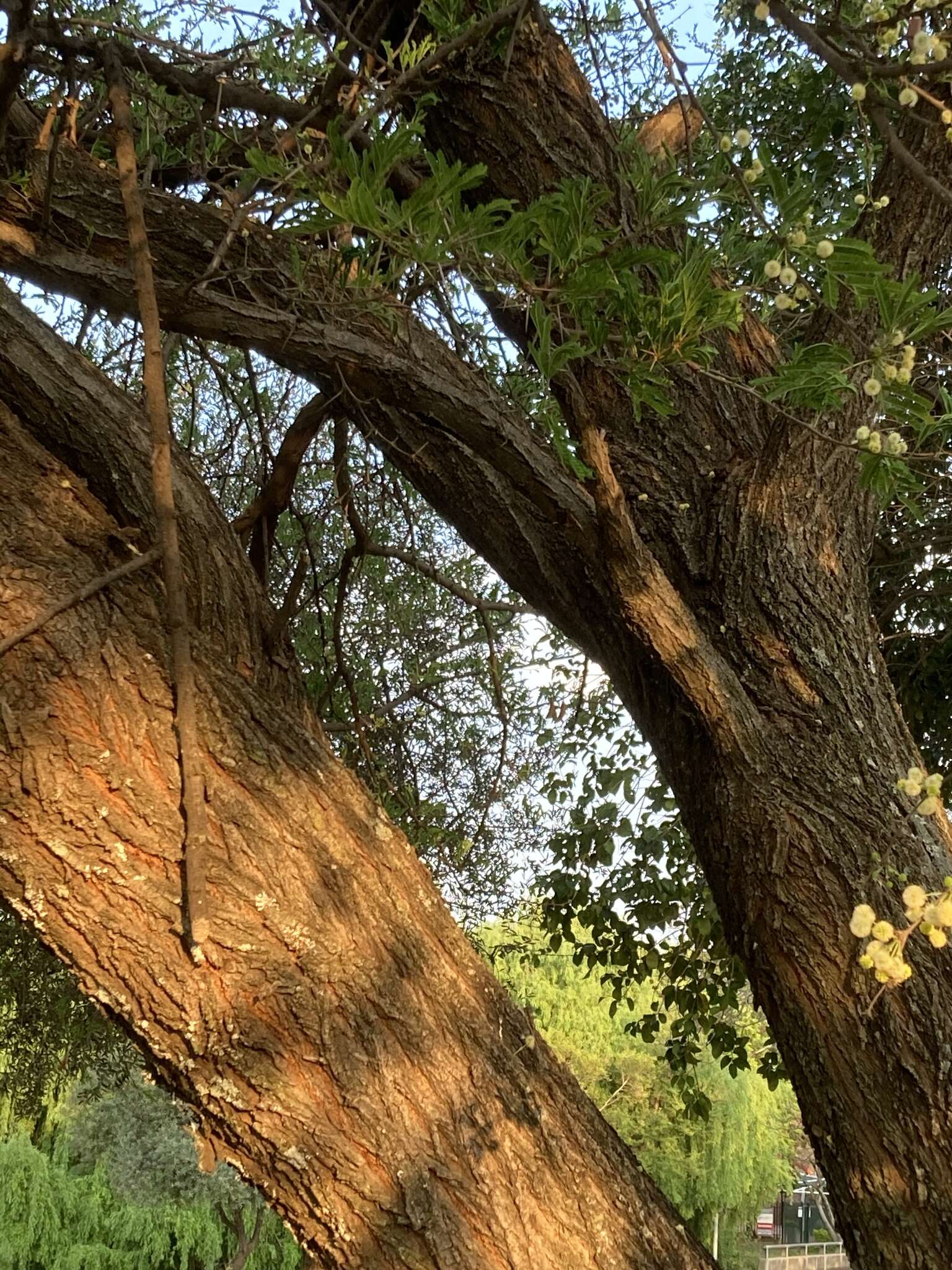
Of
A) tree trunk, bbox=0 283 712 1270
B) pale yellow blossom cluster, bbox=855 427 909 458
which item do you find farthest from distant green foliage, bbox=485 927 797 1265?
pale yellow blossom cluster, bbox=855 427 909 458

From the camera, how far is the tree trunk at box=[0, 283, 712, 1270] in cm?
139

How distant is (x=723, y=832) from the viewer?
6.34 feet

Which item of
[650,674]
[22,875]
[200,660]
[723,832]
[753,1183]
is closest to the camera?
[22,875]

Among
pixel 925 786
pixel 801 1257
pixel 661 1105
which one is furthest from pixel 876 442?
pixel 801 1257

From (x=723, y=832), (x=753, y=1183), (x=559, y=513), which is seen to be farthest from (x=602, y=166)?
(x=753, y=1183)

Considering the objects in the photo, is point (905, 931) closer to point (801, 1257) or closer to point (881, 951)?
point (881, 951)

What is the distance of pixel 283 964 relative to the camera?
4.75 feet

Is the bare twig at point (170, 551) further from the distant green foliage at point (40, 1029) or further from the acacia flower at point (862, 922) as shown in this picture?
the distant green foliage at point (40, 1029)

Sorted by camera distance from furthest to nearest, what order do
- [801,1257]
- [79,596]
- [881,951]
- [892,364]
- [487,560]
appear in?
[801,1257], [487,560], [79,596], [892,364], [881,951]

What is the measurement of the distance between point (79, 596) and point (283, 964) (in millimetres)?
612

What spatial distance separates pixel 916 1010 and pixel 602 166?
198cm

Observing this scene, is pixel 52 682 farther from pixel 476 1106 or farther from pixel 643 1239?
pixel 643 1239

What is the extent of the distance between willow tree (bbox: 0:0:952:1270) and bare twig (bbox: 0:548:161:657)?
0.7 inches

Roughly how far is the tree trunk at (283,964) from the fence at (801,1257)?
24.5m
